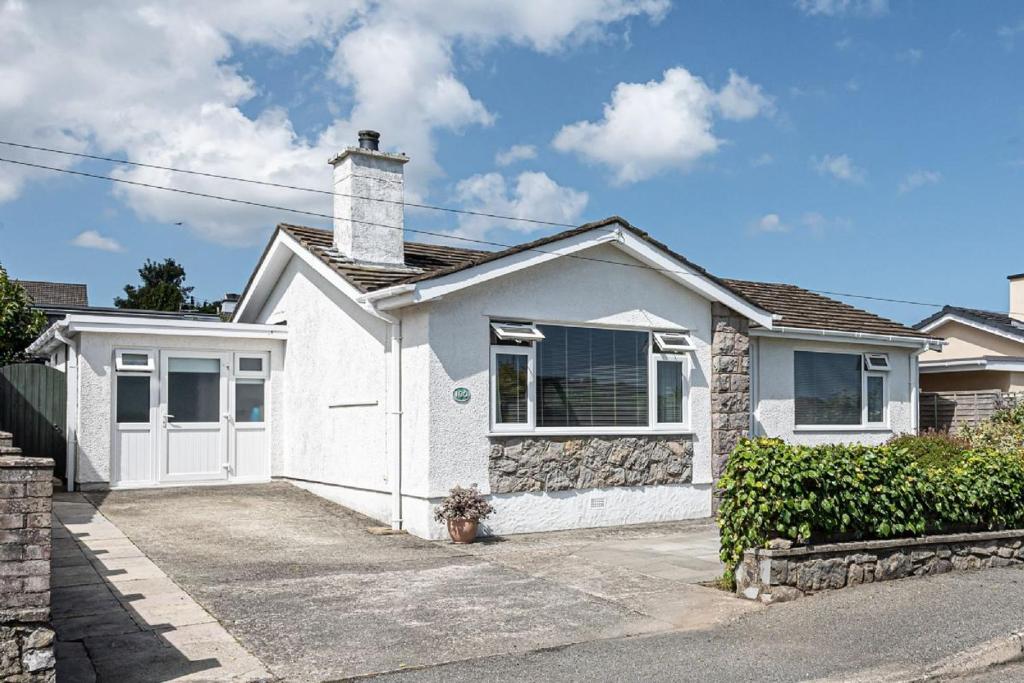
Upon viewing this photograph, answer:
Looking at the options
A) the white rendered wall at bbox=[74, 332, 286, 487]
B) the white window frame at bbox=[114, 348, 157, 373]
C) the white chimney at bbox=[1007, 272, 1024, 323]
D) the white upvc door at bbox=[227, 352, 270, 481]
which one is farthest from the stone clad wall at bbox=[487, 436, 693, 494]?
the white chimney at bbox=[1007, 272, 1024, 323]

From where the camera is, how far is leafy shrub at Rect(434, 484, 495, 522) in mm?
11156

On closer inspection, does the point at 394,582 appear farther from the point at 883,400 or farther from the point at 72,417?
Result: the point at 883,400

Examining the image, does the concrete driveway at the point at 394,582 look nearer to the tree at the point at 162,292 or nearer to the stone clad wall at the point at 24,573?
the stone clad wall at the point at 24,573

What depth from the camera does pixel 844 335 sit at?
16078 millimetres

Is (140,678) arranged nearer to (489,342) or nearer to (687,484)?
(489,342)

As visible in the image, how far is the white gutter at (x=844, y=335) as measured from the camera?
15.2 meters

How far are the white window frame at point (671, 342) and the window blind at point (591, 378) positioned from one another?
0.48 ft

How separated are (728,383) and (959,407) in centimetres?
719

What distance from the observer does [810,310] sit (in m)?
17.3

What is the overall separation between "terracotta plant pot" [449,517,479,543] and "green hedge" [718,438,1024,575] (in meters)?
3.28

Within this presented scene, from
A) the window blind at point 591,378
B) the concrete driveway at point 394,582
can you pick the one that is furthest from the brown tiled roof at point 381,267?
the concrete driveway at point 394,582

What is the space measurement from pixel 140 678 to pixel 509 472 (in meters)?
6.36

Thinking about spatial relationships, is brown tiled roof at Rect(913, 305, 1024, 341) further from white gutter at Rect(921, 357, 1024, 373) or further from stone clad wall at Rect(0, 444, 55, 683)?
stone clad wall at Rect(0, 444, 55, 683)

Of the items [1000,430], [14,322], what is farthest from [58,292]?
[1000,430]
